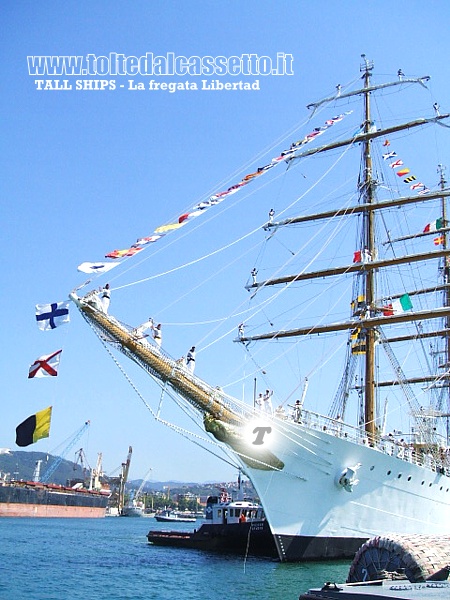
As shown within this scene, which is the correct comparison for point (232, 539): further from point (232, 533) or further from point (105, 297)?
point (105, 297)

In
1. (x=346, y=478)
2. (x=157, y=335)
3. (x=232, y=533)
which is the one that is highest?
(x=157, y=335)

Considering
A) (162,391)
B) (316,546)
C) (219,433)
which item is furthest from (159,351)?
(316,546)

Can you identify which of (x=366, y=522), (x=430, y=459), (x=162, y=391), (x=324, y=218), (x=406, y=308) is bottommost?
(x=366, y=522)

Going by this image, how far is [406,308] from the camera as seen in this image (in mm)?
32375

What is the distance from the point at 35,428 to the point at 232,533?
63.0 feet

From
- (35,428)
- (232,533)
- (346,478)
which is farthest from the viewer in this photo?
(232,533)

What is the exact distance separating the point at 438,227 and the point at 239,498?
22.3 meters

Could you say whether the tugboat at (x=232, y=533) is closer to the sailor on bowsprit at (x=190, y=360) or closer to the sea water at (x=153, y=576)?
the sea water at (x=153, y=576)

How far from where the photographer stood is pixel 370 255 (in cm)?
3719

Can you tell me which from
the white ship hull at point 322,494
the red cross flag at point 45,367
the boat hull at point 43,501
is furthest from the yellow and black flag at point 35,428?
the boat hull at point 43,501

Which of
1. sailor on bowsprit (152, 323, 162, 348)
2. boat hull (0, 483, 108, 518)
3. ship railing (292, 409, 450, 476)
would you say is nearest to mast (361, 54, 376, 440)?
ship railing (292, 409, 450, 476)

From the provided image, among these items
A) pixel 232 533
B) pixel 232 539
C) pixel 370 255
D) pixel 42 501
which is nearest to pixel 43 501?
pixel 42 501

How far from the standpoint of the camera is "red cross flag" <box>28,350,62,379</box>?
21.7 m

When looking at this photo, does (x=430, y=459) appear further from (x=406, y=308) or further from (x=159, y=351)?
(x=159, y=351)
